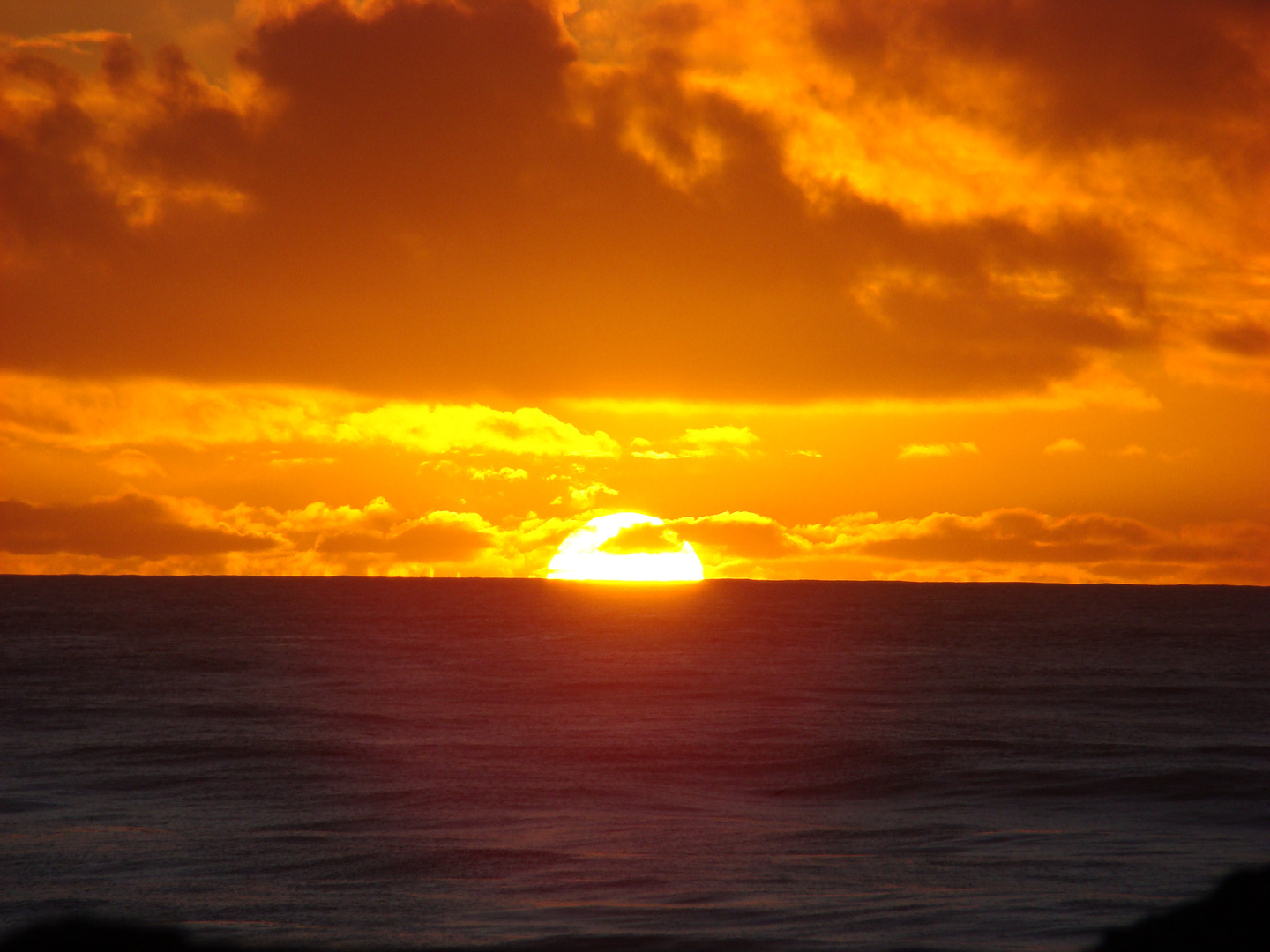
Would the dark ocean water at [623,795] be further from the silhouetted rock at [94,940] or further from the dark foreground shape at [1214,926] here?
the silhouetted rock at [94,940]

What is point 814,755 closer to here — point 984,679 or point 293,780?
point 293,780

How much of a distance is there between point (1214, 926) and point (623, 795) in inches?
967

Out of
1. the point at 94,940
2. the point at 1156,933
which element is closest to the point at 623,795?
the point at 1156,933

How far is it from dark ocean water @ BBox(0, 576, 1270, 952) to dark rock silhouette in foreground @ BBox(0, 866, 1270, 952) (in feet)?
29.2

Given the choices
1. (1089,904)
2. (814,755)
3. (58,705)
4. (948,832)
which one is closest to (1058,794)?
(948,832)

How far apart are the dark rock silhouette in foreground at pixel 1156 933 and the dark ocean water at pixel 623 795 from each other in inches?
350

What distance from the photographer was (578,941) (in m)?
17.4

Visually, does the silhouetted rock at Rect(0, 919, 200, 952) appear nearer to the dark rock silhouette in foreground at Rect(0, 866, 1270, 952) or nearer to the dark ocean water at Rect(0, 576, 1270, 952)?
the dark rock silhouette in foreground at Rect(0, 866, 1270, 952)

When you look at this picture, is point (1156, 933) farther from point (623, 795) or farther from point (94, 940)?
point (623, 795)

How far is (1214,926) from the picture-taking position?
26.5 ft

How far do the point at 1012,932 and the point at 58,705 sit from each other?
4611cm

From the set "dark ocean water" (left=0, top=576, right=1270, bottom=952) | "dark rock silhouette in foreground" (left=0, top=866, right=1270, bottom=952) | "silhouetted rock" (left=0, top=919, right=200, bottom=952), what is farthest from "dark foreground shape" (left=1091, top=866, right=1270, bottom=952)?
"dark ocean water" (left=0, top=576, right=1270, bottom=952)

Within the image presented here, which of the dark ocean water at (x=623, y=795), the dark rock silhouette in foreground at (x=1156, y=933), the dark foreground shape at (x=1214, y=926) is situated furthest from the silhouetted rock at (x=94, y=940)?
the dark ocean water at (x=623, y=795)

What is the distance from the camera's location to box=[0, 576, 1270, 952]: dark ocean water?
19.2 meters
